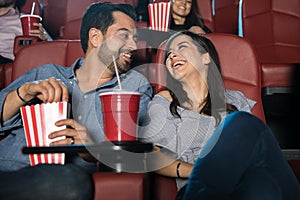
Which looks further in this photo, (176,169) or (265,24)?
(265,24)

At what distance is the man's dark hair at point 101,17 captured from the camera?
1.04 m

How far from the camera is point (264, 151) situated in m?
0.67

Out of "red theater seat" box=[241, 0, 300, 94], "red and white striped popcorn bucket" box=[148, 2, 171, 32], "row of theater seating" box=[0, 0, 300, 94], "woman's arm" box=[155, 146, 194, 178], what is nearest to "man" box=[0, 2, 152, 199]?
"woman's arm" box=[155, 146, 194, 178]

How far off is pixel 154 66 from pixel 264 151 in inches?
20.0

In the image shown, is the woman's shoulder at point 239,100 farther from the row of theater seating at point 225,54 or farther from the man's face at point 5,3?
the man's face at point 5,3

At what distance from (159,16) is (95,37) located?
388mm

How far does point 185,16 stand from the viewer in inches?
64.5

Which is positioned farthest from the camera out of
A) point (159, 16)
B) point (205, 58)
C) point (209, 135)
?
point (159, 16)

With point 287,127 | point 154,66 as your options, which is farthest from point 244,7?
point 154,66

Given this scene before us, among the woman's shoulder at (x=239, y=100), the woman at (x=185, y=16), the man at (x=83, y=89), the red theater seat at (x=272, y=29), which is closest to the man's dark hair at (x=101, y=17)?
the man at (x=83, y=89)

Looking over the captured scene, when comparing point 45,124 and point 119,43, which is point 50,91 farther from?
point 119,43

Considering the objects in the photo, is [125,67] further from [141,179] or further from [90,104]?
[141,179]

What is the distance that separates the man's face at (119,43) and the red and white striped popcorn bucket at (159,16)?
1.20 ft

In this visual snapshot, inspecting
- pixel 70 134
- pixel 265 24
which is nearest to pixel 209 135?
pixel 70 134
